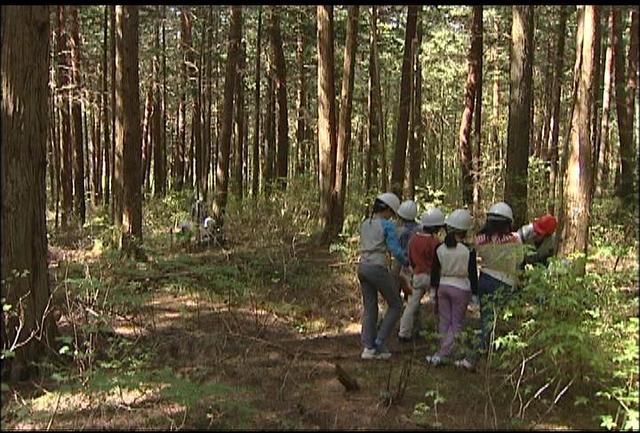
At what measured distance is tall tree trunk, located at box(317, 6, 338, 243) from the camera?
15.4 meters

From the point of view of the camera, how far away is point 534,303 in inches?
270

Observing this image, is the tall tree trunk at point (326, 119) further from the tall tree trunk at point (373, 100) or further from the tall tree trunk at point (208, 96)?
the tall tree trunk at point (208, 96)

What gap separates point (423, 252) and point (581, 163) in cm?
317

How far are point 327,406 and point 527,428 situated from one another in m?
1.86

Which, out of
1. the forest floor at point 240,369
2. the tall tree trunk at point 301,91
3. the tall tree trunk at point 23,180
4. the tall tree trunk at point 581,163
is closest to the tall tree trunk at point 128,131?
the forest floor at point 240,369

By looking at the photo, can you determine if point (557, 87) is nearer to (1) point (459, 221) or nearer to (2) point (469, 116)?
(2) point (469, 116)

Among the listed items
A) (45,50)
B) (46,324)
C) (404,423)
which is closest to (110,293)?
(46,324)

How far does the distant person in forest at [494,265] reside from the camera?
746 centimetres

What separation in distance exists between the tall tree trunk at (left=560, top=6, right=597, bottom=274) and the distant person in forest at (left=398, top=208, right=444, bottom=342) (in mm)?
2635

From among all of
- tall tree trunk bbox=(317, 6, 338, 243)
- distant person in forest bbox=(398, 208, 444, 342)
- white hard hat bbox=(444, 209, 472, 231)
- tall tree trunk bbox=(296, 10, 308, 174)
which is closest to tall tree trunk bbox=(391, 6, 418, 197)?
tall tree trunk bbox=(317, 6, 338, 243)

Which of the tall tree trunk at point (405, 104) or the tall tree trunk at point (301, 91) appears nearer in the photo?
the tall tree trunk at point (405, 104)

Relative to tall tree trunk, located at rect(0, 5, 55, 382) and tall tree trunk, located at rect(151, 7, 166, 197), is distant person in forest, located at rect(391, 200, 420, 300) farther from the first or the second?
tall tree trunk, located at rect(151, 7, 166, 197)

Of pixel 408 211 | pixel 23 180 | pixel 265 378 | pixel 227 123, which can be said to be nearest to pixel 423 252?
pixel 408 211

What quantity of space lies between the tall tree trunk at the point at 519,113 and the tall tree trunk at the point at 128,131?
7570mm
